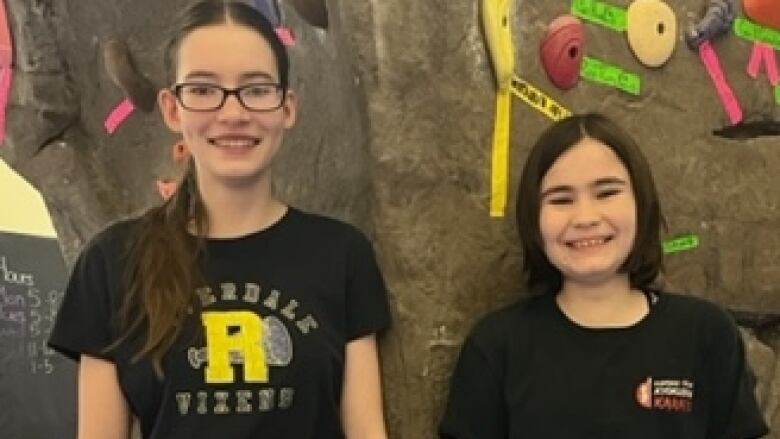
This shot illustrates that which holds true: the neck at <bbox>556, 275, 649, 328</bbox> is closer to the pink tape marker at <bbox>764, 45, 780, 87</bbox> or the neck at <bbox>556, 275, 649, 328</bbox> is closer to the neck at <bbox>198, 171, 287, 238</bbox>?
the neck at <bbox>198, 171, 287, 238</bbox>

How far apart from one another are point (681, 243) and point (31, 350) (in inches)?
51.4

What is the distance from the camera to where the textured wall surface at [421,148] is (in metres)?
1.51

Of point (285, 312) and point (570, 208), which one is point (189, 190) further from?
point (570, 208)

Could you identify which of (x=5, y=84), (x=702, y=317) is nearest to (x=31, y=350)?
(x=5, y=84)

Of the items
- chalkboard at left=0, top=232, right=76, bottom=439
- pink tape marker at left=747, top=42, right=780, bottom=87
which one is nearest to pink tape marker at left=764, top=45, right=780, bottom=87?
pink tape marker at left=747, top=42, right=780, bottom=87

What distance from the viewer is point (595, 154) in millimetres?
1480

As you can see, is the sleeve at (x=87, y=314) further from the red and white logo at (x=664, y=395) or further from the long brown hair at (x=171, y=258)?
the red and white logo at (x=664, y=395)

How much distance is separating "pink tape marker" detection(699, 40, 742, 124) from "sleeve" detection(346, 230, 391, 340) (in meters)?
0.71

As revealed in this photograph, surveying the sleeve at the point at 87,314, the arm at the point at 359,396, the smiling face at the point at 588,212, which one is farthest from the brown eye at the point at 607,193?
the sleeve at the point at 87,314

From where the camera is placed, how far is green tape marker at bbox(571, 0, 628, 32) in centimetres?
165

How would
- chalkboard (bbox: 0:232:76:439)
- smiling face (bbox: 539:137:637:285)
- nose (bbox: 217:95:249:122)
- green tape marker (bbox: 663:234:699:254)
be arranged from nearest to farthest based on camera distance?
nose (bbox: 217:95:249:122)
smiling face (bbox: 539:137:637:285)
green tape marker (bbox: 663:234:699:254)
chalkboard (bbox: 0:232:76:439)

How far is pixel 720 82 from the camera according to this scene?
5.91 feet

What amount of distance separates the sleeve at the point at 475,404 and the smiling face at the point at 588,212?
18cm

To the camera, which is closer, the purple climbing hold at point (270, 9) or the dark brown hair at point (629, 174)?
the dark brown hair at point (629, 174)
